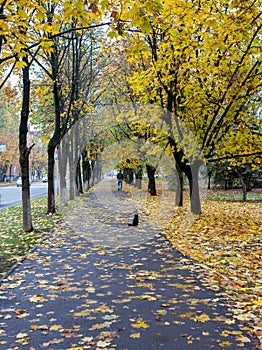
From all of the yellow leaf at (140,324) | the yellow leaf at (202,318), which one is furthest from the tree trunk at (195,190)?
the yellow leaf at (140,324)

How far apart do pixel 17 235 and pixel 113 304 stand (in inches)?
262

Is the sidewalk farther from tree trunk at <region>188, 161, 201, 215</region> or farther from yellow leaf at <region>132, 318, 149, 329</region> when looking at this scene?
tree trunk at <region>188, 161, 201, 215</region>

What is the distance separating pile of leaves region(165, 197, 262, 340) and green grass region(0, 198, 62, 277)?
11.7 feet

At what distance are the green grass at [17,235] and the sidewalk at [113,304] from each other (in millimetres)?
354

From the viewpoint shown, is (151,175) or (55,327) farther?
(151,175)

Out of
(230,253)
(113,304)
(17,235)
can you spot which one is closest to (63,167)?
(17,235)

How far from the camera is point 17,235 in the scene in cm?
1104

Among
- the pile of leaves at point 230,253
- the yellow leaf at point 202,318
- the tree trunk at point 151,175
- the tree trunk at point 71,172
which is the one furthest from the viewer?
the tree trunk at point 151,175

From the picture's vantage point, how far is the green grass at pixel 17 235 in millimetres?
8191

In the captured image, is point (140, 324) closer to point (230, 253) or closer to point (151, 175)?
point (230, 253)

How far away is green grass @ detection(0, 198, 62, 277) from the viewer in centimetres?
819

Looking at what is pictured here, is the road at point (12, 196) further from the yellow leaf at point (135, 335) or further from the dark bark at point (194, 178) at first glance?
the yellow leaf at point (135, 335)

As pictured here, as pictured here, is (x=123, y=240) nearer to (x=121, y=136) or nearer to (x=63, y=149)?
(x=63, y=149)

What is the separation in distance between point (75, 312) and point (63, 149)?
60.1ft
